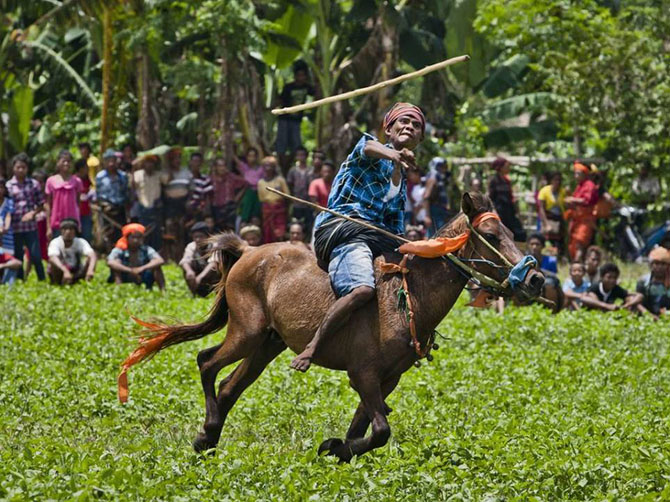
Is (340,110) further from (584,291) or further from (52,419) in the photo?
(52,419)

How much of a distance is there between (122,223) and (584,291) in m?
8.40

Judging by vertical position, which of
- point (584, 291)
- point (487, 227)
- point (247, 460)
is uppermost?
point (487, 227)

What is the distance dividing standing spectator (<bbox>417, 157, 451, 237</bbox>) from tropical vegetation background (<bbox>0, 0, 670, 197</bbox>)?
392 centimetres

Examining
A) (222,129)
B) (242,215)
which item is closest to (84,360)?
(242,215)

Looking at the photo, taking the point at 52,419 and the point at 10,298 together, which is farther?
the point at 10,298

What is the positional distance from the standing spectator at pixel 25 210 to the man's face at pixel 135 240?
1866mm

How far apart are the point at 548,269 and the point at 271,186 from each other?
15.6ft

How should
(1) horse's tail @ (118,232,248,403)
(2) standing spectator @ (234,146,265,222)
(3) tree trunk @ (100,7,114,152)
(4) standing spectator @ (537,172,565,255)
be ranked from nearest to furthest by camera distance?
(1) horse's tail @ (118,232,248,403)
(2) standing spectator @ (234,146,265,222)
(4) standing spectator @ (537,172,565,255)
(3) tree trunk @ (100,7,114,152)

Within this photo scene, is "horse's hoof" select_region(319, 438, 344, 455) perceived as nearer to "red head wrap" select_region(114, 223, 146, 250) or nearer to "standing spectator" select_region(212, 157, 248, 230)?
"red head wrap" select_region(114, 223, 146, 250)

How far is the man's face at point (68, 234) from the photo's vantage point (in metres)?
20.2

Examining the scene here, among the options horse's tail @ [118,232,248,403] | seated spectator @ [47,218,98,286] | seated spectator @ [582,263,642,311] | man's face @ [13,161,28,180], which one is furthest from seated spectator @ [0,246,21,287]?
horse's tail @ [118,232,248,403]

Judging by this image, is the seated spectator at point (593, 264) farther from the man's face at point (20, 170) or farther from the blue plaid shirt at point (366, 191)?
the blue plaid shirt at point (366, 191)

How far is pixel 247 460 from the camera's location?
9117 millimetres

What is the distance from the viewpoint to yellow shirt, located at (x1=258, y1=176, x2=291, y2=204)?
71.8 ft
